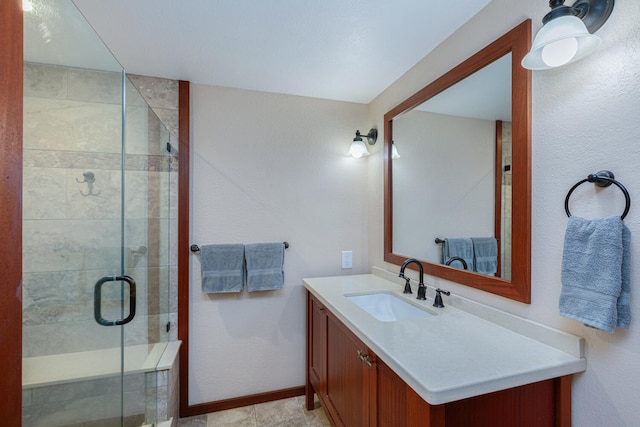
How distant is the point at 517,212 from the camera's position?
108 centimetres

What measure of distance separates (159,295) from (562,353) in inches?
79.4

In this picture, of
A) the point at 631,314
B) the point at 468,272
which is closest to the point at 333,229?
the point at 468,272

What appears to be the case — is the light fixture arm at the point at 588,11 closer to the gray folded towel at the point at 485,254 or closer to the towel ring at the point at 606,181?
the towel ring at the point at 606,181

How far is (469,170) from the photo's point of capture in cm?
140

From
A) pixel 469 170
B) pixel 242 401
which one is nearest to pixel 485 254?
pixel 469 170

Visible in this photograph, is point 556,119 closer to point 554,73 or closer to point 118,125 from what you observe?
point 554,73

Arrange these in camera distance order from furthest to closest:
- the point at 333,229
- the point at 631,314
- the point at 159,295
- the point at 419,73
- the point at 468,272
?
the point at 333,229
the point at 159,295
the point at 419,73
the point at 468,272
the point at 631,314

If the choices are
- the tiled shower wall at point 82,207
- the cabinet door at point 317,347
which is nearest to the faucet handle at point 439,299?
the cabinet door at point 317,347

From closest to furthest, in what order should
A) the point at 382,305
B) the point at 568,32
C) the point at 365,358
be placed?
1. the point at 568,32
2. the point at 365,358
3. the point at 382,305

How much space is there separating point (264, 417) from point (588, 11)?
8.28ft

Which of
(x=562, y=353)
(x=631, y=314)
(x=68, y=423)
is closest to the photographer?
(x=631, y=314)

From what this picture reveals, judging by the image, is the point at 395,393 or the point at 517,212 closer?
the point at 395,393

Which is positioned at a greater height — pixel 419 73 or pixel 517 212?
pixel 419 73

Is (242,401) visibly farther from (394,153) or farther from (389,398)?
(394,153)
